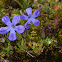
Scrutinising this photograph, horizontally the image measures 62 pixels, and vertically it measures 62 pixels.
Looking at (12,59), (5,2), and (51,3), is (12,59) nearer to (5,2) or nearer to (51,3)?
(5,2)

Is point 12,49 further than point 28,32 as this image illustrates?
No

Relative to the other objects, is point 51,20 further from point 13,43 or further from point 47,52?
point 13,43

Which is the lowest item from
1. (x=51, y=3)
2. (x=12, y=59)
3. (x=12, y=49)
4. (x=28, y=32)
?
(x=12, y=59)

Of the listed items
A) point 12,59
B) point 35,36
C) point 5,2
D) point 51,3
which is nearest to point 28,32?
point 35,36

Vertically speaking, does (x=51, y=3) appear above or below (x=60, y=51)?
above

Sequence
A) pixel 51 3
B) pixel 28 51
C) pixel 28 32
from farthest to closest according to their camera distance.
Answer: pixel 51 3 < pixel 28 32 < pixel 28 51

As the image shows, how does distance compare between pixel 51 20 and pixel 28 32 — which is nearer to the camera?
pixel 28 32

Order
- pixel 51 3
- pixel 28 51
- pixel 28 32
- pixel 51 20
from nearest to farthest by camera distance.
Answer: pixel 28 51
pixel 28 32
pixel 51 20
pixel 51 3

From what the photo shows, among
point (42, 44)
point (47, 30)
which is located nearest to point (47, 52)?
point (42, 44)

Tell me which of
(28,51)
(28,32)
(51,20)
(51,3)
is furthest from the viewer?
(51,3)
